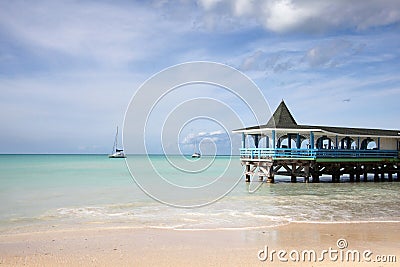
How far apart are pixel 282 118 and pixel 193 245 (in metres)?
18.6

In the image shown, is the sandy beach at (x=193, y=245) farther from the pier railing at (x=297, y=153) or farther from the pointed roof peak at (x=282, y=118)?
the pointed roof peak at (x=282, y=118)

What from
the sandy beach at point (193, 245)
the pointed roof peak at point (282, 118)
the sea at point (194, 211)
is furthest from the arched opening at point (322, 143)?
the sandy beach at point (193, 245)

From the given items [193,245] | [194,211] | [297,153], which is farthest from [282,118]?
[193,245]

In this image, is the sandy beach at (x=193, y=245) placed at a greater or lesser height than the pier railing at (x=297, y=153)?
lesser

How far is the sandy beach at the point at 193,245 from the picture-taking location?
23.9 ft

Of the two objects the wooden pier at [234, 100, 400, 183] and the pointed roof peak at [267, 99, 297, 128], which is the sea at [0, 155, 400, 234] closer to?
the wooden pier at [234, 100, 400, 183]

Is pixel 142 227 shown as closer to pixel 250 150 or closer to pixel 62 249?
pixel 62 249

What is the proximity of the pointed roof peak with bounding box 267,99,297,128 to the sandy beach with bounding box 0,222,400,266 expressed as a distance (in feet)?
47.6


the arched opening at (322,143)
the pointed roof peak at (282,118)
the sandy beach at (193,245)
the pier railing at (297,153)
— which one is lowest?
the sandy beach at (193,245)

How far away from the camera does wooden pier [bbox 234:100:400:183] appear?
24.5 metres

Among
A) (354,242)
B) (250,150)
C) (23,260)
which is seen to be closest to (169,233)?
(23,260)

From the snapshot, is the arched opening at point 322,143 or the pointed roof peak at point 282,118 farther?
the arched opening at point 322,143

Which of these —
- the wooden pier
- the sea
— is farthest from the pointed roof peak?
the sea

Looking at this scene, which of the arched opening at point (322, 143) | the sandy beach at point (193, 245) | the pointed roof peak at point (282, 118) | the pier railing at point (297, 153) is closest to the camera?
the sandy beach at point (193, 245)
